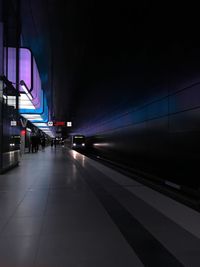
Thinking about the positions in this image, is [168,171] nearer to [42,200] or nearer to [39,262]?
[42,200]

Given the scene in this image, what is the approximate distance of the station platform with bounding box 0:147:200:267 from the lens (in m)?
3.80

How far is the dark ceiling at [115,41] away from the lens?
41.9ft

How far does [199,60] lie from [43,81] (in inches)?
1377

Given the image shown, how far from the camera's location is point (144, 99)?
18.7 metres

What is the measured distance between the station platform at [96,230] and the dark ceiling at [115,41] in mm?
5956

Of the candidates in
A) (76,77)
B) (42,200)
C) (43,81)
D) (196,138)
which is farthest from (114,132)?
(42,200)

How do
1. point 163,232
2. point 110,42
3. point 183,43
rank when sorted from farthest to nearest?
point 110,42 → point 183,43 → point 163,232

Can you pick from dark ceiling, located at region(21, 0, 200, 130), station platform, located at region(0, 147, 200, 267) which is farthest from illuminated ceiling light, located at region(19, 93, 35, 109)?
station platform, located at region(0, 147, 200, 267)

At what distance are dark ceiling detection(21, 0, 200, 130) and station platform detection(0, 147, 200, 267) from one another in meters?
5.96

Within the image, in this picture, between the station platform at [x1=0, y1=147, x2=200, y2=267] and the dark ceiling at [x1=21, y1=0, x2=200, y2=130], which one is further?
the dark ceiling at [x1=21, y1=0, x2=200, y2=130]

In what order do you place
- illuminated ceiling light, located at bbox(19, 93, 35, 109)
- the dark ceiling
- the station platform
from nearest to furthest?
the station platform
the dark ceiling
illuminated ceiling light, located at bbox(19, 93, 35, 109)

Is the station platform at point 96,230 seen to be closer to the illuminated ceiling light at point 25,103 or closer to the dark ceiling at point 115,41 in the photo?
the dark ceiling at point 115,41

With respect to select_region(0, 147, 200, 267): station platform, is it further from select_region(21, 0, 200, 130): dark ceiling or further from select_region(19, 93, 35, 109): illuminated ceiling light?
select_region(19, 93, 35, 109): illuminated ceiling light

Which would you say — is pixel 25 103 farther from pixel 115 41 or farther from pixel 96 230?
pixel 96 230
